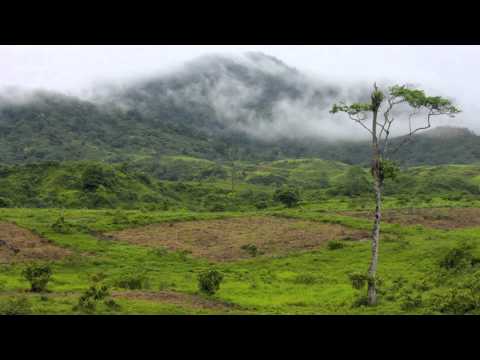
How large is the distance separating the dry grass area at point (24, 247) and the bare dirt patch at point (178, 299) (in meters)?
16.3

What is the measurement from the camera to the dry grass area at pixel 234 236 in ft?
155

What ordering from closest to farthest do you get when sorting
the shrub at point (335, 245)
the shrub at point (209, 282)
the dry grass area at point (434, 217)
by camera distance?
the shrub at point (209, 282)
the shrub at point (335, 245)
the dry grass area at point (434, 217)

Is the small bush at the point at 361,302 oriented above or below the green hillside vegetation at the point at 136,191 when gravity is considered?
below

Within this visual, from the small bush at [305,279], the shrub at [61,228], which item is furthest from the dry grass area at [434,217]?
the shrub at [61,228]

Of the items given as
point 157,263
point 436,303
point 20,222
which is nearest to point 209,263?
point 157,263

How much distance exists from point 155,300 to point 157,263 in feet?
49.7

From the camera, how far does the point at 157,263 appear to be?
1591 inches

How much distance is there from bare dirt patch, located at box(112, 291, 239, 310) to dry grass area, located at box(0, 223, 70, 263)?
16300 millimetres

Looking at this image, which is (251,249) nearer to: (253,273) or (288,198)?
(253,273)

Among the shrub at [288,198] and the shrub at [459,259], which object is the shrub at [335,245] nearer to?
the shrub at [459,259]

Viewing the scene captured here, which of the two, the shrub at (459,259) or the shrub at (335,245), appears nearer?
the shrub at (459,259)

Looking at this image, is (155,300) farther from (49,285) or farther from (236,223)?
(236,223)

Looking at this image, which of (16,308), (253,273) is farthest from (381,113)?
(16,308)

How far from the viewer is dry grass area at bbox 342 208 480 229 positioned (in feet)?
182
